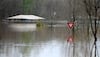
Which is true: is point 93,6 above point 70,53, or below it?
above

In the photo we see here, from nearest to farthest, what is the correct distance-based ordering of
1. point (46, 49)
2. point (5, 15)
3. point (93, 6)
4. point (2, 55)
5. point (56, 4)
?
point (93, 6) < point (2, 55) < point (46, 49) < point (5, 15) < point (56, 4)

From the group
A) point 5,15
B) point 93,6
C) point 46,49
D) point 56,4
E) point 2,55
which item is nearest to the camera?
point 93,6

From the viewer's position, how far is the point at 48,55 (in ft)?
29.1

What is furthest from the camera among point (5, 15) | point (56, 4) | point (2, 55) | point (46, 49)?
point (56, 4)

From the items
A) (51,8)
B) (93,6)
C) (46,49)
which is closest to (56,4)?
(51,8)

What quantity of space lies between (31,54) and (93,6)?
2.78 meters

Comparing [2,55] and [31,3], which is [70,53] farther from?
[31,3]

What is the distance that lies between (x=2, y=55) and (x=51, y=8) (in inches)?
1031

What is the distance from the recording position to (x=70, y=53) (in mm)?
9062

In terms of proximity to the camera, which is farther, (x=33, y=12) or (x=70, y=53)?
(x=33, y=12)

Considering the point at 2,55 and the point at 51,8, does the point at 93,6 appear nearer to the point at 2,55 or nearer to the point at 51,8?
the point at 2,55

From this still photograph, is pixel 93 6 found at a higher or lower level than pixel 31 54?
higher

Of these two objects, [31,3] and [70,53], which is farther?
[31,3]

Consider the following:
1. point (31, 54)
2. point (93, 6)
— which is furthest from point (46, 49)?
point (93, 6)
